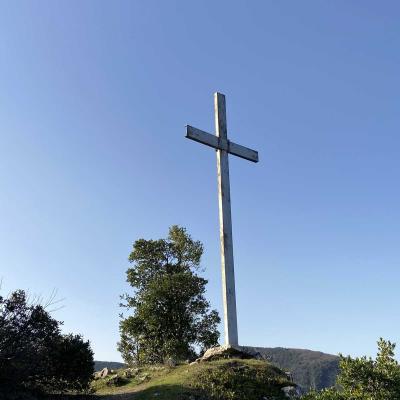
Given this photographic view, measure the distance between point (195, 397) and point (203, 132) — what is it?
1237 centimetres

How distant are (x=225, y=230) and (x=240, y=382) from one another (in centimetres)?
718

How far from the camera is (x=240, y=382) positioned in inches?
800

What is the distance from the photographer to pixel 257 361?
23281 millimetres

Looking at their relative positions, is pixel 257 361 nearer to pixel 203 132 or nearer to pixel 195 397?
pixel 195 397

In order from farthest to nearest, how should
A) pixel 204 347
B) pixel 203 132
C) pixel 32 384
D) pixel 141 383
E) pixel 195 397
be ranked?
pixel 204 347
pixel 203 132
pixel 141 383
pixel 32 384
pixel 195 397

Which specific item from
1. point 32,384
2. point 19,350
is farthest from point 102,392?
point 19,350

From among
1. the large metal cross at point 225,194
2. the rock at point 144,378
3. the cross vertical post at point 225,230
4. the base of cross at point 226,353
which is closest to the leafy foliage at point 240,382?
the base of cross at point 226,353

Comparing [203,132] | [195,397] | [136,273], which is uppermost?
[203,132]

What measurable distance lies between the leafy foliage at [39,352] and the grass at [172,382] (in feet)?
5.31

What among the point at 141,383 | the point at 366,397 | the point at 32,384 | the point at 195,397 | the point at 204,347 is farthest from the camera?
the point at 204,347

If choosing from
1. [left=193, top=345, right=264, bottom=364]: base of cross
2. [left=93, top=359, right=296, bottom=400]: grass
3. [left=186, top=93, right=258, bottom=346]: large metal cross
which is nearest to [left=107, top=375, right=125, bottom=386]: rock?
[left=93, top=359, right=296, bottom=400]: grass

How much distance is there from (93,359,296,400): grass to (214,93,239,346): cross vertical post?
1678 mm

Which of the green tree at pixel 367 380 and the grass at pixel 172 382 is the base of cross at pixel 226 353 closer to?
the grass at pixel 172 382

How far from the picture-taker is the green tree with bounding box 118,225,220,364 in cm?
3158
